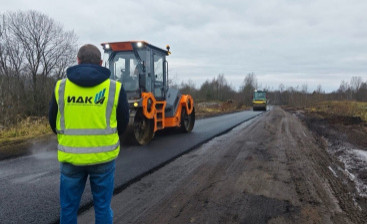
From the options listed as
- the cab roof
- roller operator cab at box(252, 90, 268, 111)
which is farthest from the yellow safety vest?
roller operator cab at box(252, 90, 268, 111)

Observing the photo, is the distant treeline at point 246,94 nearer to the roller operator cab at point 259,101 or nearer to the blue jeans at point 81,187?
the roller operator cab at point 259,101

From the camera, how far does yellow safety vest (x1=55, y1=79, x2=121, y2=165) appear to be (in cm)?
225

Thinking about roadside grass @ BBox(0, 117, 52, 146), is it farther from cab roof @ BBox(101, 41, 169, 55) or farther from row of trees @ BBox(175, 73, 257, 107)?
row of trees @ BBox(175, 73, 257, 107)

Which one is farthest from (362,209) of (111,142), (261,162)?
(111,142)

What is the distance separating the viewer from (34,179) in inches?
187

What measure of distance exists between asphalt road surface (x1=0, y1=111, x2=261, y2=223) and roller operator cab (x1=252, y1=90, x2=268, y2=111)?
97.4ft

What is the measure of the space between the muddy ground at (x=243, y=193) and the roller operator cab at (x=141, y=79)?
1782 mm

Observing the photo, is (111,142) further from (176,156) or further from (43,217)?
(176,156)

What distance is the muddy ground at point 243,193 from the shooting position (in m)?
3.39

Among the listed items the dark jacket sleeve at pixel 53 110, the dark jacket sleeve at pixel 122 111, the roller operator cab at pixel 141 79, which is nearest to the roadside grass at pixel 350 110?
the roller operator cab at pixel 141 79

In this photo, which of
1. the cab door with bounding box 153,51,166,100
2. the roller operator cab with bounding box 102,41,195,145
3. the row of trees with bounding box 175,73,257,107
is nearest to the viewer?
the roller operator cab with bounding box 102,41,195,145

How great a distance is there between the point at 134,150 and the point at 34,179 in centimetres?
272

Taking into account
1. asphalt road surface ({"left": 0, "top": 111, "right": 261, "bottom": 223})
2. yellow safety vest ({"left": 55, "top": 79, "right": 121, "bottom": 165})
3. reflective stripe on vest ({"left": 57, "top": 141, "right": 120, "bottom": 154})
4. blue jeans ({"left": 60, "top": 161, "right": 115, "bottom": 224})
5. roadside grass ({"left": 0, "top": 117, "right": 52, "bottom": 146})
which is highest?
yellow safety vest ({"left": 55, "top": 79, "right": 121, "bottom": 165})

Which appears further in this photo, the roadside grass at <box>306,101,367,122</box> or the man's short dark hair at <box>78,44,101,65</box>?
the roadside grass at <box>306,101,367,122</box>
